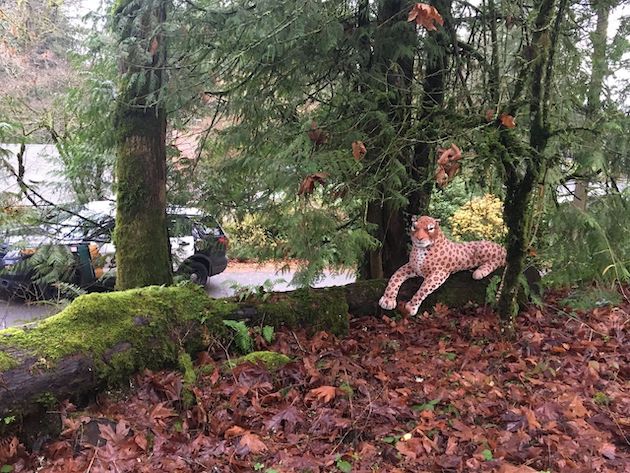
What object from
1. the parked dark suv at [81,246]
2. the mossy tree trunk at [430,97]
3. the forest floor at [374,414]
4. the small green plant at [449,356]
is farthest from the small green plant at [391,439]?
the parked dark suv at [81,246]

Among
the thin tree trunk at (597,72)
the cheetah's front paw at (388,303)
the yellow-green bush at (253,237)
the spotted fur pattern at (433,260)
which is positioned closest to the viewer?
the spotted fur pattern at (433,260)

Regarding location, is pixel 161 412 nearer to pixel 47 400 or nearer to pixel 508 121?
pixel 47 400

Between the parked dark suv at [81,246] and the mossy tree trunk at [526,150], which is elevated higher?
the mossy tree trunk at [526,150]

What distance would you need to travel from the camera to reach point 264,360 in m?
4.23

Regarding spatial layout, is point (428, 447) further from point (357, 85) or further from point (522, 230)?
point (357, 85)

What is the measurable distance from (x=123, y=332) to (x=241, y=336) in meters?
1.07

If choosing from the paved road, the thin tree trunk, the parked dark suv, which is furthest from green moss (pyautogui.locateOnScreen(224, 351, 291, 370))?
the thin tree trunk

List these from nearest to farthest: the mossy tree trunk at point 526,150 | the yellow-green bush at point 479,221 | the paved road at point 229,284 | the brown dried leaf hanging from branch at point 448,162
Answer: the brown dried leaf hanging from branch at point 448,162 → the mossy tree trunk at point 526,150 → the paved road at point 229,284 → the yellow-green bush at point 479,221

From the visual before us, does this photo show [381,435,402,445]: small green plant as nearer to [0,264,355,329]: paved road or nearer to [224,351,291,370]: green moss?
[224,351,291,370]: green moss

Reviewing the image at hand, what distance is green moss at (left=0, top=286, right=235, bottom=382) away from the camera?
3654 mm

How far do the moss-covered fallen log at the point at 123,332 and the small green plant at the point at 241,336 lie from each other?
3.6 inches

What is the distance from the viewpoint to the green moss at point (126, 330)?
12.0 feet

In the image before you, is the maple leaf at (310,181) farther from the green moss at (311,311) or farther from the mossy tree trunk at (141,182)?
the mossy tree trunk at (141,182)

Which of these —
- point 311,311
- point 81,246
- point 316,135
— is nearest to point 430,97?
point 316,135
